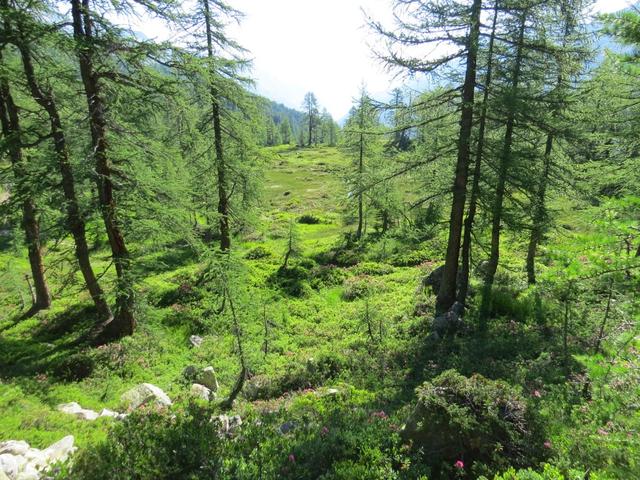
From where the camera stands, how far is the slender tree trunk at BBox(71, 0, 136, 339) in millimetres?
9375

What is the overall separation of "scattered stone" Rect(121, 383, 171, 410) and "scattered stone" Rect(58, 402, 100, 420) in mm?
714

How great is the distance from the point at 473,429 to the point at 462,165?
8.77 meters

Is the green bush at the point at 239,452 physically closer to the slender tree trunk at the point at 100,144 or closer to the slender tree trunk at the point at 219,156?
the slender tree trunk at the point at 100,144

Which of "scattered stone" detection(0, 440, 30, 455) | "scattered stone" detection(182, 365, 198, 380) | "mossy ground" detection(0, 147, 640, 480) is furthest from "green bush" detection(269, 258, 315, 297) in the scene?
"scattered stone" detection(0, 440, 30, 455)

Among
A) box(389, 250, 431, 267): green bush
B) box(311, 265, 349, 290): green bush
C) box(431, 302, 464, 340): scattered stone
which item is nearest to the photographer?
box(431, 302, 464, 340): scattered stone

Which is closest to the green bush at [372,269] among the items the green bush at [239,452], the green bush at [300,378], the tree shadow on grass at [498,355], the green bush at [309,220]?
the tree shadow on grass at [498,355]

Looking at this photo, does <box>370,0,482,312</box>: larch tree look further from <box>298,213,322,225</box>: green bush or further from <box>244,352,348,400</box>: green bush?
<box>298,213,322,225</box>: green bush

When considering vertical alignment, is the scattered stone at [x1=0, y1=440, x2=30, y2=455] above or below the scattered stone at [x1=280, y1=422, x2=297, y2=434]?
above

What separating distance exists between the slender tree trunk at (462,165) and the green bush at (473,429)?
734 cm

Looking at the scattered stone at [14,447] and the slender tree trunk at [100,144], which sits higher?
the slender tree trunk at [100,144]

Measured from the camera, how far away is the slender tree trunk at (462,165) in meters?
10.5

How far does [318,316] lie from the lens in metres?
16.2

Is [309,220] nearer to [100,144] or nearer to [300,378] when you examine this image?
[100,144]

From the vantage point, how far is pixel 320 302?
706 inches
